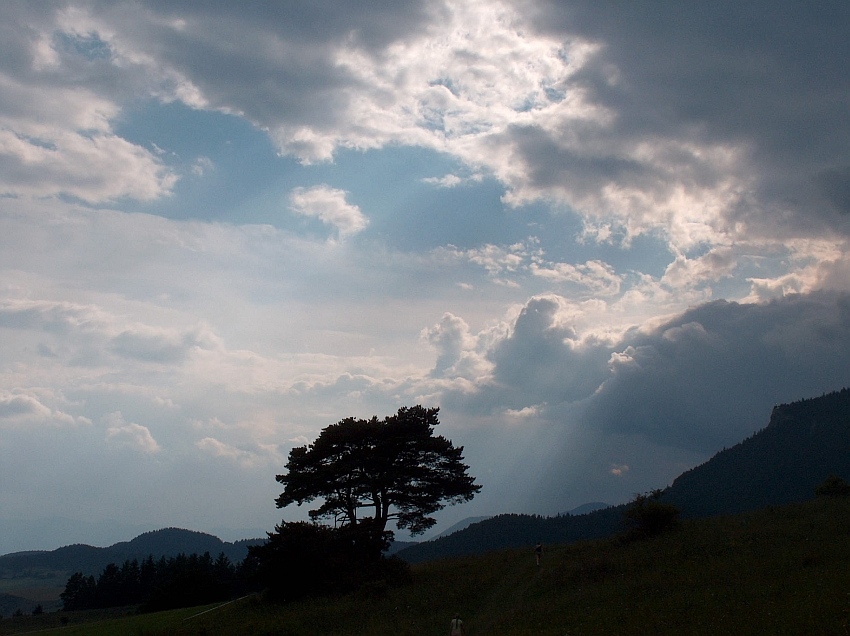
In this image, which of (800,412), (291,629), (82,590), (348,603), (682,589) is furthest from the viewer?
(800,412)

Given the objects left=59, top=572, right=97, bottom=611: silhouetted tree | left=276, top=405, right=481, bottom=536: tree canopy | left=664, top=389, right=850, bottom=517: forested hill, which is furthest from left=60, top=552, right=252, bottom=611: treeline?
left=664, top=389, right=850, bottom=517: forested hill

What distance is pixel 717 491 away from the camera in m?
156

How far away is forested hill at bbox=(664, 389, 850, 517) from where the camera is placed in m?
143

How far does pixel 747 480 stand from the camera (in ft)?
517

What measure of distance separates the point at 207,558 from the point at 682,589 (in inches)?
3479

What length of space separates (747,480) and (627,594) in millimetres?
153659

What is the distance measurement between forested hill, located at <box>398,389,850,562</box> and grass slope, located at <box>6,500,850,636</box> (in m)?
86.7

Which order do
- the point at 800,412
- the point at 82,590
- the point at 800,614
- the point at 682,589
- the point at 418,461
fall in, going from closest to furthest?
the point at 800,614
the point at 682,589
the point at 418,461
the point at 82,590
the point at 800,412

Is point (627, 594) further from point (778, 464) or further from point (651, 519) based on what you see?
point (778, 464)

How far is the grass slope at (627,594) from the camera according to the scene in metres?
20.4

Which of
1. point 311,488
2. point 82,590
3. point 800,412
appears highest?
point 800,412

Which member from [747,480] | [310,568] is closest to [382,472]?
[310,568]

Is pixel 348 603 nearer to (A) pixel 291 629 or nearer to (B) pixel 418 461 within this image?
(A) pixel 291 629

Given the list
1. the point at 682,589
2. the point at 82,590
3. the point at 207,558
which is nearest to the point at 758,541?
the point at 682,589
